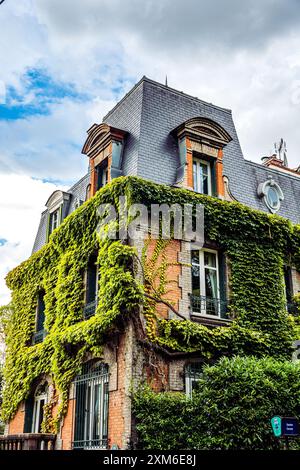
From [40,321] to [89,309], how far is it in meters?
4.10

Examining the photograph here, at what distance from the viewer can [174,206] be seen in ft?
49.4

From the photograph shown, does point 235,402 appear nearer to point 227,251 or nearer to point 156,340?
point 156,340

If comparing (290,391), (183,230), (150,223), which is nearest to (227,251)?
(183,230)

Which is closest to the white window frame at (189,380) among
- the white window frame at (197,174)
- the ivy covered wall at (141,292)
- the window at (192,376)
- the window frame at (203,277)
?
the window at (192,376)

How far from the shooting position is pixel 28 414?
1773cm

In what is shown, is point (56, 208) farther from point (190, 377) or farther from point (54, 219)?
point (190, 377)

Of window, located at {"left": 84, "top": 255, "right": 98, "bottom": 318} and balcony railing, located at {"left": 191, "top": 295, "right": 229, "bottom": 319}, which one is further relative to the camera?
window, located at {"left": 84, "top": 255, "right": 98, "bottom": 318}

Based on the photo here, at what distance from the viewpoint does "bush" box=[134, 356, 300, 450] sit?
11102mm

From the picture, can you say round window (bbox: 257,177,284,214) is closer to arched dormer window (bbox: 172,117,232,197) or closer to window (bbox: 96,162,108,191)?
arched dormer window (bbox: 172,117,232,197)

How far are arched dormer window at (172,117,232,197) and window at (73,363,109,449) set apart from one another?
578 cm

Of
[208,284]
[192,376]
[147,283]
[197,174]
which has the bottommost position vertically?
[192,376]

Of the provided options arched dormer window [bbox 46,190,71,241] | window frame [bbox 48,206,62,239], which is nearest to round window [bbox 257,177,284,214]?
arched dormer window [bbox 46,190,71,241]

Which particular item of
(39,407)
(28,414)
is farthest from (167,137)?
(28,414)

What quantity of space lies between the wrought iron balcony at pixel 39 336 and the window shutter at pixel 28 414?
5.90 feet
